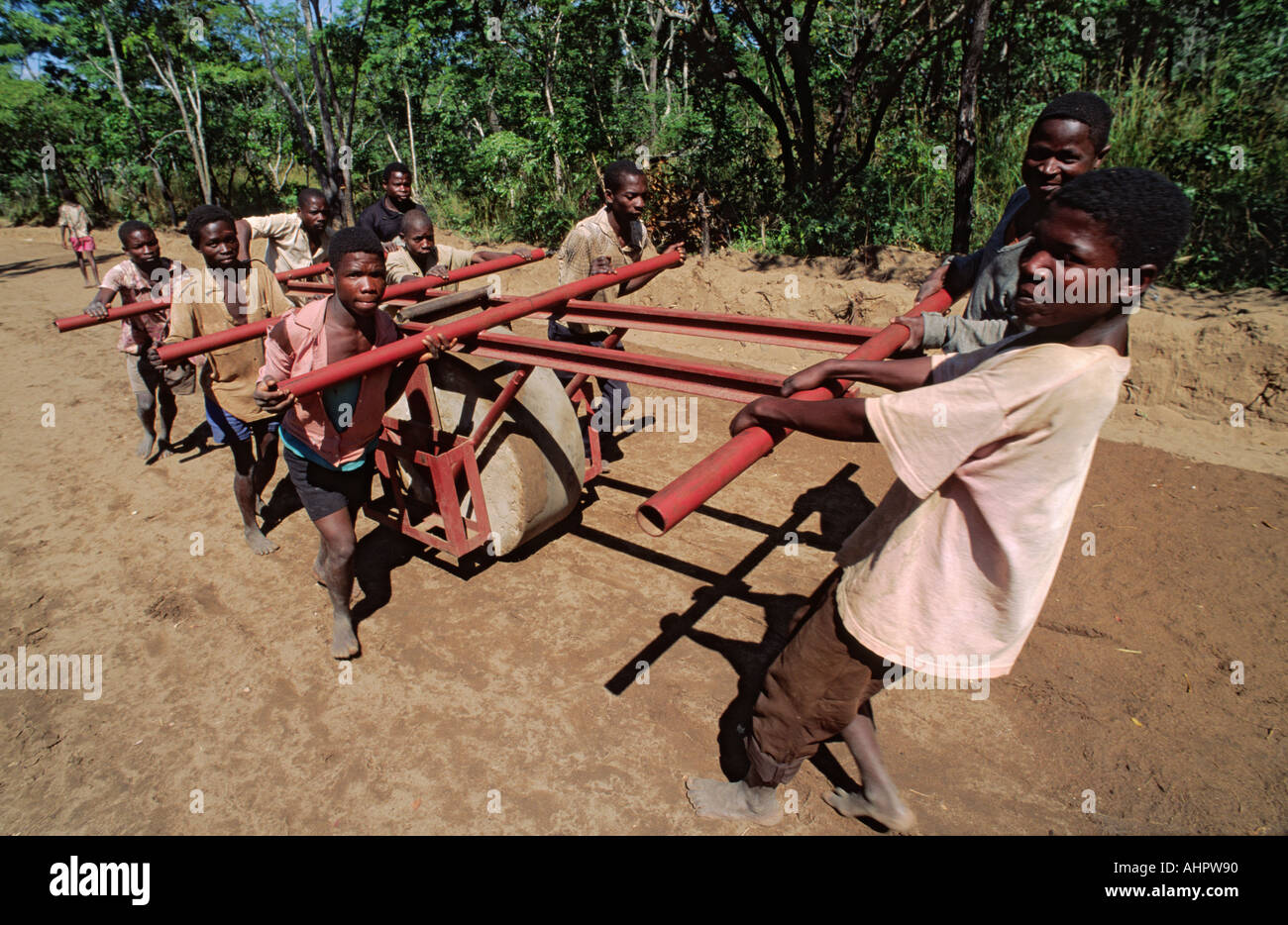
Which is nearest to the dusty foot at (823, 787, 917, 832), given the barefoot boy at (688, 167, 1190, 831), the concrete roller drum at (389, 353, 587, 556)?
the barefoot boy at (688, 167, 1190, 831)

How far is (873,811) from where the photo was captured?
241 centimetres

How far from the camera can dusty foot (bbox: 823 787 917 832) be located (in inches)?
94.4

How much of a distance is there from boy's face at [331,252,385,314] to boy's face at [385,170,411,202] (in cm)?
322

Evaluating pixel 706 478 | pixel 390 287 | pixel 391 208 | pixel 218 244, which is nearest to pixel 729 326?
pixel 706 478

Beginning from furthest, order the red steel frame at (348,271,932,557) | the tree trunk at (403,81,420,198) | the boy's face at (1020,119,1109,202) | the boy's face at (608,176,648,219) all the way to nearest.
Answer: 1. the tree trunk at (403,81,420,198)
2. the boy's face at (608,176,648,219)
3. the boy's face at (1020,119,1109,202)
4. the red steel frame at (348,271,932,557)

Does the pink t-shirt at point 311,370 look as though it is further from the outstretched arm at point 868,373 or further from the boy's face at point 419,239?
the boy's face at point 419,239

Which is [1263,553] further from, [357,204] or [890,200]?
[357,204]

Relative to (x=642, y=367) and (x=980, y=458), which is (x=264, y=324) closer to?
(x=642, y=367)

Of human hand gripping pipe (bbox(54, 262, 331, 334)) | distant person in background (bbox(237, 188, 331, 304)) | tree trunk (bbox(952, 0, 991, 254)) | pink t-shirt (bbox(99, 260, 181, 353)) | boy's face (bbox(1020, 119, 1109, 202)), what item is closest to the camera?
boy's face (bbox(1020, 119, 1109, 202))

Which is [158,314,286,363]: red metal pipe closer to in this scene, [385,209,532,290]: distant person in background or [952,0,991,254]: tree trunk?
[385,209,532,290]: distant person in background

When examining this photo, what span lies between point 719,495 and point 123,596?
3.60 metres

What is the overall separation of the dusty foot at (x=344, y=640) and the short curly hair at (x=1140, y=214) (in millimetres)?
3318

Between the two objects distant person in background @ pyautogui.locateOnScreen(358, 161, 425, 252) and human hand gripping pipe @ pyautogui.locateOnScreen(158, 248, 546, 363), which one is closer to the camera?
human hand gripping pipe @ pyautogui.locateOnScreen(158, 248, 546, 363)
